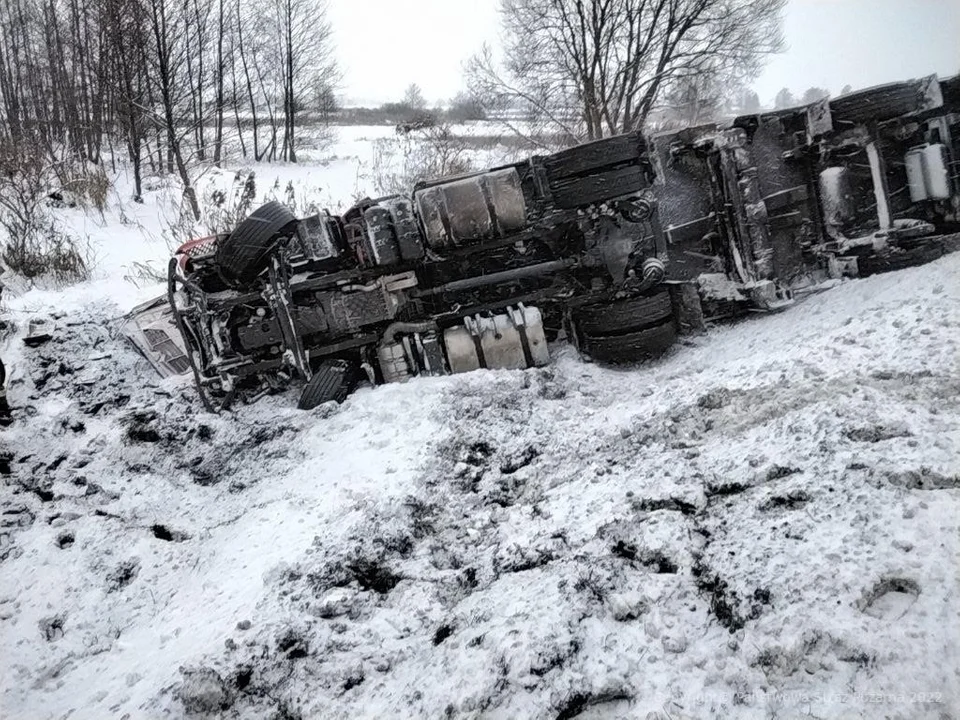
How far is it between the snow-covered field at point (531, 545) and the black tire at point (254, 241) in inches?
51.9

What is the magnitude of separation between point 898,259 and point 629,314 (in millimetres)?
2269

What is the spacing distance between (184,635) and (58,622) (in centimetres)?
71

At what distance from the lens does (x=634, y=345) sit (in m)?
4.73

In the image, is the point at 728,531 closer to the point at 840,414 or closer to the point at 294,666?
the point at 840,414

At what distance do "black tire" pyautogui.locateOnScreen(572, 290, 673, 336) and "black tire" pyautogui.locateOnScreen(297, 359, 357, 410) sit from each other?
Result: 2168 mm

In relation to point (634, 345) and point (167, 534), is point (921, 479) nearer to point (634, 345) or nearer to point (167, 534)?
point (634, 345)

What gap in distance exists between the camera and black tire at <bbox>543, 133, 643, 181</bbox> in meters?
4.73

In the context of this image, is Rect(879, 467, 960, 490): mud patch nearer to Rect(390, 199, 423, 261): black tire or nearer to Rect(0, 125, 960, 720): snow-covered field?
Rect(0, 125, 960, 720): snow-covered field

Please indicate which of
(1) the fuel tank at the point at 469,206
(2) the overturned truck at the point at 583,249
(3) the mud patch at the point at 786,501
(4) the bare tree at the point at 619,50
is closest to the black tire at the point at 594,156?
(2) the overturned truck at the point at 583,249

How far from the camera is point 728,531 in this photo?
209cm

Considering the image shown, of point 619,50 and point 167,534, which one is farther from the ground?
point 619,50

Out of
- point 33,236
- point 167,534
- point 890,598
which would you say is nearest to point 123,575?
point 167,534

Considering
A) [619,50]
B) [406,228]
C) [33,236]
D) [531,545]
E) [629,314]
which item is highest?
[619,50]

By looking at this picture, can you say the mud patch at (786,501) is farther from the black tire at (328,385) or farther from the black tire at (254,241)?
the black tire at (254,241)
